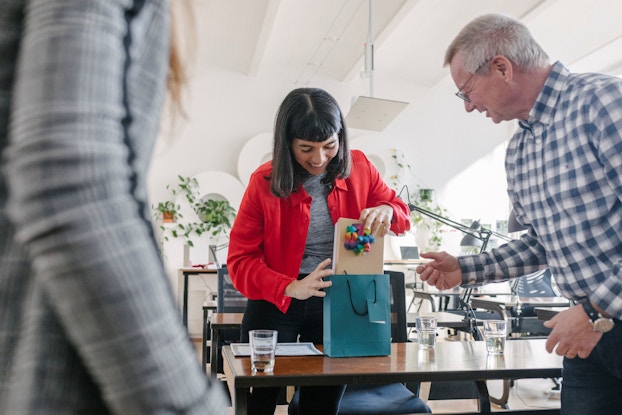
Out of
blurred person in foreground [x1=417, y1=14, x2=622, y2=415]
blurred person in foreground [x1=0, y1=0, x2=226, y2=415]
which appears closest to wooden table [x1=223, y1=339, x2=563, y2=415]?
blurred person in foreground [x1=417, y1=14, x2=622, y2=415]

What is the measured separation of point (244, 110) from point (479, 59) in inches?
261

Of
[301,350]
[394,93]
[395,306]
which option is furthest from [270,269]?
[394,93]

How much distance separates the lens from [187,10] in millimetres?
600

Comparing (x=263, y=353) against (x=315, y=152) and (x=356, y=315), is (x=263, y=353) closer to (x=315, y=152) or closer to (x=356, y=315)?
(x=356, y=315)

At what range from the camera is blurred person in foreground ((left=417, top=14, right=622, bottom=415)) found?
1255 mm

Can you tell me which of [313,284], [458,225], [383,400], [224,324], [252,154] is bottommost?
[383,400]

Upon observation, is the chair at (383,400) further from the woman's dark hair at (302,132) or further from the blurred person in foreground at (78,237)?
the blurred person in foreground at (78,237)

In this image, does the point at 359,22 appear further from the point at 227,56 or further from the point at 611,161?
the point at 611,161

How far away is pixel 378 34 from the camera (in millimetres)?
6449

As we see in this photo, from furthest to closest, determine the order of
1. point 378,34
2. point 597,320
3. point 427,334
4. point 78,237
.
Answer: point 378,34, point 427,334, point 597,320, point 78,237

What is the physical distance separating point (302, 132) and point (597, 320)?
1.00 metres

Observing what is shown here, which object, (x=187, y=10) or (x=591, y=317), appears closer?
(x=187, y=10)

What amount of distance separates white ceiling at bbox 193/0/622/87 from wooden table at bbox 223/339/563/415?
3872mm

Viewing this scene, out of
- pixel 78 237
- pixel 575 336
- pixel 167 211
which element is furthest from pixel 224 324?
pixel 167 211
